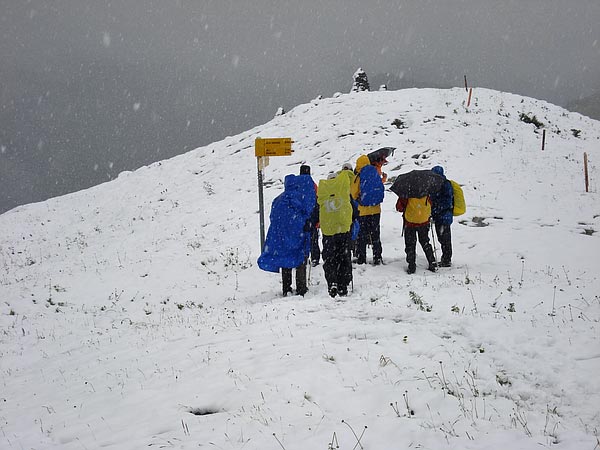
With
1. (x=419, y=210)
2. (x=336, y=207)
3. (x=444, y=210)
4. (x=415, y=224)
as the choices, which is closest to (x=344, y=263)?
(x=336, y=207)

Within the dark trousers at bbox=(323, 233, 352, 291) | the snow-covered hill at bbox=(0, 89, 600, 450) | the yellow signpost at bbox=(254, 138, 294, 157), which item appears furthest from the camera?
the yellow signpost at bbox=(254, 138, 294, 157)

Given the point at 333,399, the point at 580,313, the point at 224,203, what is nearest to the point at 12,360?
the point at 333,399

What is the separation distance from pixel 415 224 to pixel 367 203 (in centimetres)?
125

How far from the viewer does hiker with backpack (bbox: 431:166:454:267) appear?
9.62 m

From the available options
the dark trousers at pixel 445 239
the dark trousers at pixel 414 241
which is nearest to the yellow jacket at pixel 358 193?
the dark trousers at pixel 414 241

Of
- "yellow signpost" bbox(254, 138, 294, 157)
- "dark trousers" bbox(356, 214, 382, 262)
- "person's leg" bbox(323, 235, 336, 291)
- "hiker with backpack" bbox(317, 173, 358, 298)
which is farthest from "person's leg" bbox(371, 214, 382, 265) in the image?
"yellow signpost" bbox(254, 138, 294, 157)

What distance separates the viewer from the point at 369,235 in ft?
33.3

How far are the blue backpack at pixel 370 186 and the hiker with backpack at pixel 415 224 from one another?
0.57 m

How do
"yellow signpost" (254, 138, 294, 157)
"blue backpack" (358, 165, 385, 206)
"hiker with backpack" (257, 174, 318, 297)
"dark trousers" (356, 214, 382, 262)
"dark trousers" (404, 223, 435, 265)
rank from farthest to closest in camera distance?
1. "yellow signpost" (254, 138, 294, 157)
2. "dark trousers" (356, 214, 382, 262)
3. "blue backpack" (358, 165, 385, 206)
4. "dark trousers" (404, 223, 435, 265)
5. "hiker with backpack" (257, 174, 318, 297)

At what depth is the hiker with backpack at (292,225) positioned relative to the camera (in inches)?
314

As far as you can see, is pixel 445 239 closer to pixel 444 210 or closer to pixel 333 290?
pixel 444 210

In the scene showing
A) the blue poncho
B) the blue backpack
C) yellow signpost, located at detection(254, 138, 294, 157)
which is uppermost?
yellow signpost, located at detection(254, 138, 294, 157)

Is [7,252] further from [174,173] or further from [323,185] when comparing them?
[323,185]

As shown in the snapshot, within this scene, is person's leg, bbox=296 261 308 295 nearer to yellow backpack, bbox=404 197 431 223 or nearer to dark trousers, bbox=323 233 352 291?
dark trousers, bbox=323 233 352 291
